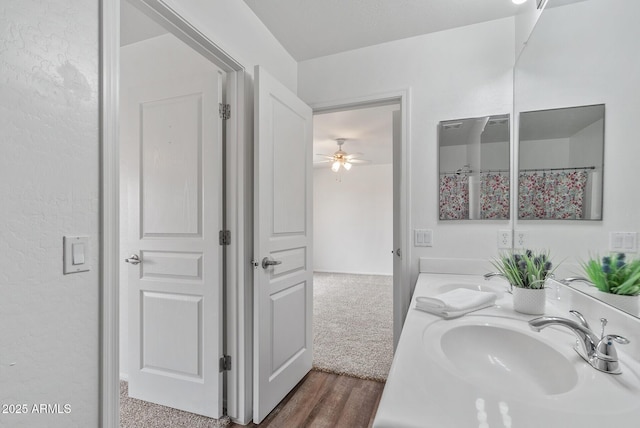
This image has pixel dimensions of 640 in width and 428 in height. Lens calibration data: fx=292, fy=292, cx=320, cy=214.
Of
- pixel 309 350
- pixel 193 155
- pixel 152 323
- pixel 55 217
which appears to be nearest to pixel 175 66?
pixel 193 155

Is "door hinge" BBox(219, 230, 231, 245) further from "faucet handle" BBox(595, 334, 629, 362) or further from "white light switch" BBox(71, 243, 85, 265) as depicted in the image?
"faucet handle" BBox(595, 334, 629, 362)

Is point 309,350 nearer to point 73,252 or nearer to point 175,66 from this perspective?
point 73,252

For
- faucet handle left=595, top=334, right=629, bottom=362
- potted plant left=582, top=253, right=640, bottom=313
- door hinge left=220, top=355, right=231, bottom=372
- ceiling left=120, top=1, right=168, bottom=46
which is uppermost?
ceiling left=120, top=1, right=168, bottom=46

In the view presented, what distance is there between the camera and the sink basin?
29.3 inches

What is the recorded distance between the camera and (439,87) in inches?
77.9

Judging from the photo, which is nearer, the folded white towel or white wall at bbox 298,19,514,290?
the folded white towel

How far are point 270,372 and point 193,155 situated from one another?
4.50 ft

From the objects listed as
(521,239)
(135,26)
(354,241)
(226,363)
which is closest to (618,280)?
(521,239)

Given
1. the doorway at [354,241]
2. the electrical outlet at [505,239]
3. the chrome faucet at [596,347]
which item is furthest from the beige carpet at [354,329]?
the chrome faucet at [596,347]

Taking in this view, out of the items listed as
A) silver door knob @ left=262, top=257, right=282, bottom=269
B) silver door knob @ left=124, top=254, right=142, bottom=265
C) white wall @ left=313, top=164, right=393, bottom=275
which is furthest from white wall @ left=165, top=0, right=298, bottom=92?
white wall @ left=313, top=164, right=393, bottom=275

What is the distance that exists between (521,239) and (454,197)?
45cm

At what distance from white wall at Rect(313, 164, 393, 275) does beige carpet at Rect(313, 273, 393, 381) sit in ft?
3.32

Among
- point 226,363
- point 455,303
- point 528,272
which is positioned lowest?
point 226,363

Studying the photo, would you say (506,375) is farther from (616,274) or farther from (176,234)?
(176,234)
